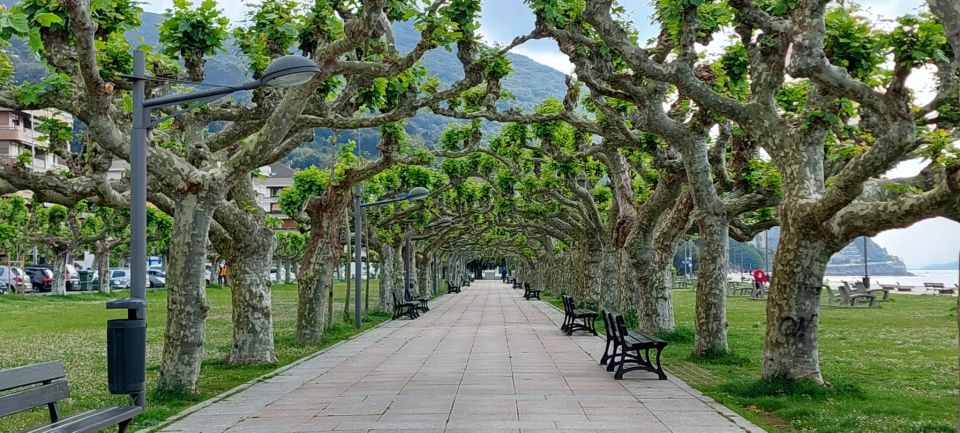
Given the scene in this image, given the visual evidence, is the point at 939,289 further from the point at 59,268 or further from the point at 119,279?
the point at 119,279

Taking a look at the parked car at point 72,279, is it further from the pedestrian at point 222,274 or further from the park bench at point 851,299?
the park bench at point 851,299

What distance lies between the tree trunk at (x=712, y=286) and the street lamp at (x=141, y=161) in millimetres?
7516

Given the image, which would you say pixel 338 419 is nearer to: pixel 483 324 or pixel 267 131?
pixel 267 131

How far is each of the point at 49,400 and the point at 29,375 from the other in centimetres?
28

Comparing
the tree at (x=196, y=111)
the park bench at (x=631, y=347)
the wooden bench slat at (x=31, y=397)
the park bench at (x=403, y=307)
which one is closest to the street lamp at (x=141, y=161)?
the tree at (x=196, y=111)

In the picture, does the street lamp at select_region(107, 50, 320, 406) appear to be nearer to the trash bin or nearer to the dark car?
the trash bin

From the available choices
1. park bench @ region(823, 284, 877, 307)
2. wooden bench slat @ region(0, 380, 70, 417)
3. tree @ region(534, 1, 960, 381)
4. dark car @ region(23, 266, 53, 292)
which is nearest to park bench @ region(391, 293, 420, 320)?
park bench @ region(823, 284, 877, 307)

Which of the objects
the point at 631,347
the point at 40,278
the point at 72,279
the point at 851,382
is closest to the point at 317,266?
the point at 631,347

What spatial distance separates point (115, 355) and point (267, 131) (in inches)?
152

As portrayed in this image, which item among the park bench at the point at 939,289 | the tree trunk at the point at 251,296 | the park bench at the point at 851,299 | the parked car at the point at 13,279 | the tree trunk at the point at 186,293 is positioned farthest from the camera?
the park bench at the point at 939,289

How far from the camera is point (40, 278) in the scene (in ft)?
178

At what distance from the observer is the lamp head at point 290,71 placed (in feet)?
29.5

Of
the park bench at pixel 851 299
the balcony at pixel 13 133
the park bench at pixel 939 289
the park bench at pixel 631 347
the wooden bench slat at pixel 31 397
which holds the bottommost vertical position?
the park bench at pixel 939 289

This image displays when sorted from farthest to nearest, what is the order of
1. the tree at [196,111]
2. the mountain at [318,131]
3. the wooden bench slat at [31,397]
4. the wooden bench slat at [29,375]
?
the mountain at [318,131] < the tree at [196,111] < the wooden bench slat at [29,375] < the wooden bench slat at [31,397]
